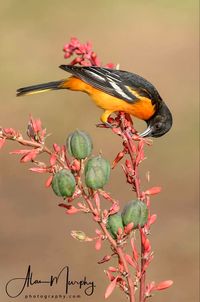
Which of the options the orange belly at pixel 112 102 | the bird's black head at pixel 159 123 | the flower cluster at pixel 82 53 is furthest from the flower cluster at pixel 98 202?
the orange belly at pixel 112 102

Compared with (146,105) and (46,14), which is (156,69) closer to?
(46,14)

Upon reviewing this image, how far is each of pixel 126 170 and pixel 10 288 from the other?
4945mm

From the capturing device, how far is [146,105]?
5.17 m

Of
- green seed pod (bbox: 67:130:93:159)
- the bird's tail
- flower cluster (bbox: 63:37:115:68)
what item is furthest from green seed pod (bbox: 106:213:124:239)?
the bird's tail

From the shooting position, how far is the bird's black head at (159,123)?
483 cm

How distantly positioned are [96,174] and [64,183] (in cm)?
11

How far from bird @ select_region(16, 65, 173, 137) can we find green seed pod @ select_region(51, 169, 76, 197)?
7.74ft

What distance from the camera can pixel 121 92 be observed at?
16.7 feet

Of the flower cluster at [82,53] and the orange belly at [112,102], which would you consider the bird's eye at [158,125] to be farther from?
the flower cluster at [82,53]

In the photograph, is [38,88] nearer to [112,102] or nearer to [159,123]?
[112,102]

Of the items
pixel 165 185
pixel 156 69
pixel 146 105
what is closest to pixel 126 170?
pixel 146 105

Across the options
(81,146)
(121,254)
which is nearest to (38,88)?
(81,146)

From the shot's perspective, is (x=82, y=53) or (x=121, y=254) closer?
(x=121, y=254)

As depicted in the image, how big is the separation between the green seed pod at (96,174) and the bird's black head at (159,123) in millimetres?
2404
